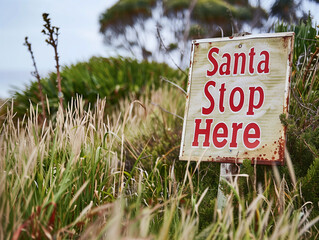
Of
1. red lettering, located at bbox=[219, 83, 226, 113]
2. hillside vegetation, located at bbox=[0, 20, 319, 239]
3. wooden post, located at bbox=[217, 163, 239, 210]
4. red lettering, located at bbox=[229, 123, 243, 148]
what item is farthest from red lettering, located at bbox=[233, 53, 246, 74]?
wooden post, located at bbox=[217, 163, 239, 210]

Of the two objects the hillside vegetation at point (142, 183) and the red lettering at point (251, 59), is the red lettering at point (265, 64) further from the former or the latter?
the hillside vegetation at point (142, 183)

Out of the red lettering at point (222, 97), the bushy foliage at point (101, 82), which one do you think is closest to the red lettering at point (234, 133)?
Result: the red lettering at point (222, 97)

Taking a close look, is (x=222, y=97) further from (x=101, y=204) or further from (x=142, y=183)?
(x=101, y=204)

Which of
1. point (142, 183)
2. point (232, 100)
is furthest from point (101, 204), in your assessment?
point (232, 100)

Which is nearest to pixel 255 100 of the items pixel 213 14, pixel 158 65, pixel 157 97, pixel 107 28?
pixel 157 97

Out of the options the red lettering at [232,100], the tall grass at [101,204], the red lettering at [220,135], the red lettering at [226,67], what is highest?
the red lettering at [226,67]

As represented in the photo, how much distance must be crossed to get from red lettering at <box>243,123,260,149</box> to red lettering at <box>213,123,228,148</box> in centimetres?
12

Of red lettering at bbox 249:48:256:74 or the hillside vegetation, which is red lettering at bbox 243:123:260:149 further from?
red lettering at bbox 249:48:256:74

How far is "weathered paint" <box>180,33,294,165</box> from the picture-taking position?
2.42 metres

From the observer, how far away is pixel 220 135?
253 centimetres

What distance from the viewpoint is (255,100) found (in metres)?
2.51

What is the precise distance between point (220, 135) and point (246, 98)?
10.6 inches

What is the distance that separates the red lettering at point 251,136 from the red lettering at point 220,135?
117mm

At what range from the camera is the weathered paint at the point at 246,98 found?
→ 95.3 inches
